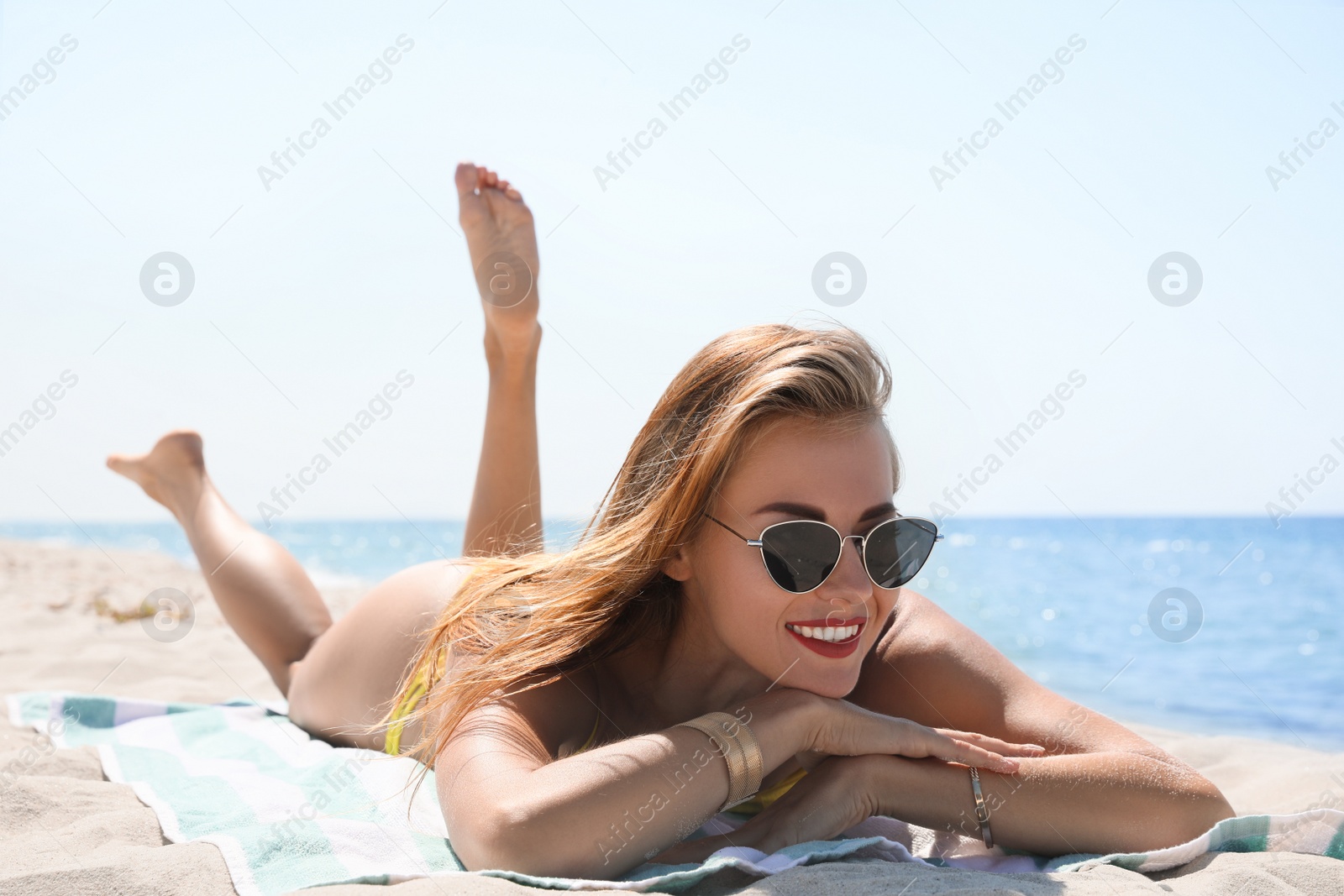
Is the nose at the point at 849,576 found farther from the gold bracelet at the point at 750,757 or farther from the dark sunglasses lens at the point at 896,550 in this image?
the gold bracelet at the point at 750,757

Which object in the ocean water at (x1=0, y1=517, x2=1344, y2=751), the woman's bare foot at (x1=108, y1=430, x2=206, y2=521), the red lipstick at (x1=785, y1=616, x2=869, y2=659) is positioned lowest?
the woman's bare foot at (x1=108, y1=430, x2=206, y2=521)

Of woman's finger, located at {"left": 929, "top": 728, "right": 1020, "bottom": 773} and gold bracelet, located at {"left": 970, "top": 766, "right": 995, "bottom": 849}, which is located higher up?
woman's finger, located at {"left": 929, "top": 728, "right": 1020, "bottom": 773}

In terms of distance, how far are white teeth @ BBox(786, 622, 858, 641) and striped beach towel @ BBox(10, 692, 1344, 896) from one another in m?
0.50

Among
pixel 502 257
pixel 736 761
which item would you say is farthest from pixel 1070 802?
pixel 502 257

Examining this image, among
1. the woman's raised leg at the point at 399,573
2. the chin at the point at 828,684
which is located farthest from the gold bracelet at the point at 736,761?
the woman's raised leg at the point at 399,573

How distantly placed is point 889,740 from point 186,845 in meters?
1.73

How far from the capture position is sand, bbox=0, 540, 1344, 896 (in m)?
1.99

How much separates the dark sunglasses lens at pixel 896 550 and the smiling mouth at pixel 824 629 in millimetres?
143

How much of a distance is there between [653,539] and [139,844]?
1513 mm

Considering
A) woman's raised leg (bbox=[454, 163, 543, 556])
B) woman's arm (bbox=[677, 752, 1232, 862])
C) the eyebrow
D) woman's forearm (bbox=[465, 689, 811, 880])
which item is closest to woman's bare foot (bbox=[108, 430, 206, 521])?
woman's raised leg (bbox=[454, 163, 543, 556])

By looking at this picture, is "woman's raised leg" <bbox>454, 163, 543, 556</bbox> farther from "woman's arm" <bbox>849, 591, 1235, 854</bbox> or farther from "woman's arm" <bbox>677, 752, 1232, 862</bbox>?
"woman's arm" <bbox>849, 591, 1235, 854</bbox>

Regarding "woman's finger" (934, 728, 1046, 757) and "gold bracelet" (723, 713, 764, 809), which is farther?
"woman's finger" (934, 728, 1046, 757)

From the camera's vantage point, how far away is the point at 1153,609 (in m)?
13.2

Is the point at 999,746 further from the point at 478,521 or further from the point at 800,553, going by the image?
the point at 478,521
